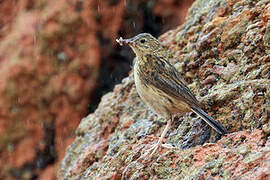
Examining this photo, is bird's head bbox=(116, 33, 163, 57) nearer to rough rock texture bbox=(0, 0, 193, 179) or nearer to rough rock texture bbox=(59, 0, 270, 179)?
rough rock texture bbox=(59, 0, 270, 179)

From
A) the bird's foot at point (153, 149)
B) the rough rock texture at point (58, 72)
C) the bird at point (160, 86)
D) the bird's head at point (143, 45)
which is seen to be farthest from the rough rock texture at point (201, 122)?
the rough rock texture at point (58, 72)

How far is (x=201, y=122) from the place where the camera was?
452cm

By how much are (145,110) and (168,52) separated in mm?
903

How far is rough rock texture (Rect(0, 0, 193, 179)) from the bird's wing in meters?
4.78

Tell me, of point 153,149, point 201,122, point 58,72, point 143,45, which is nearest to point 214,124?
point 201,122

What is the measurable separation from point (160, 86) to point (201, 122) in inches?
21.4

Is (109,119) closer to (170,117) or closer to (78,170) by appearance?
(78,170)

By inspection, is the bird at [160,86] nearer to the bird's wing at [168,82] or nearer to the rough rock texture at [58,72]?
the bird's wing at [168,82]

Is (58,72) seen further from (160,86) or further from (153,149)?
(153,149)

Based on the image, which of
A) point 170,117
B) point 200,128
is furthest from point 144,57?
point 200,128

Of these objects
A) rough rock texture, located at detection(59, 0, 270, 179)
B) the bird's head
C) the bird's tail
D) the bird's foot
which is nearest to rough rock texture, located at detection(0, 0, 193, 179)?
rough rock texture, located at detection(59, 0, 270, 179)

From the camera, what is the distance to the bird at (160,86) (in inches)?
177

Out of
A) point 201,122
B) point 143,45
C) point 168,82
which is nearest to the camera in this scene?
point 201,122

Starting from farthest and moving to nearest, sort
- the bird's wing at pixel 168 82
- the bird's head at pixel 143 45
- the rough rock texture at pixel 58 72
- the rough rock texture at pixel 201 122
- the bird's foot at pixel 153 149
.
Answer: the rough rock texture at pixel 58 72 < the bird's head at pixel 143 45 < the bird's wing at pixel 168 82 < the bird's foot at pixel 153 149 < the rough rock texture at pixel 201 122
